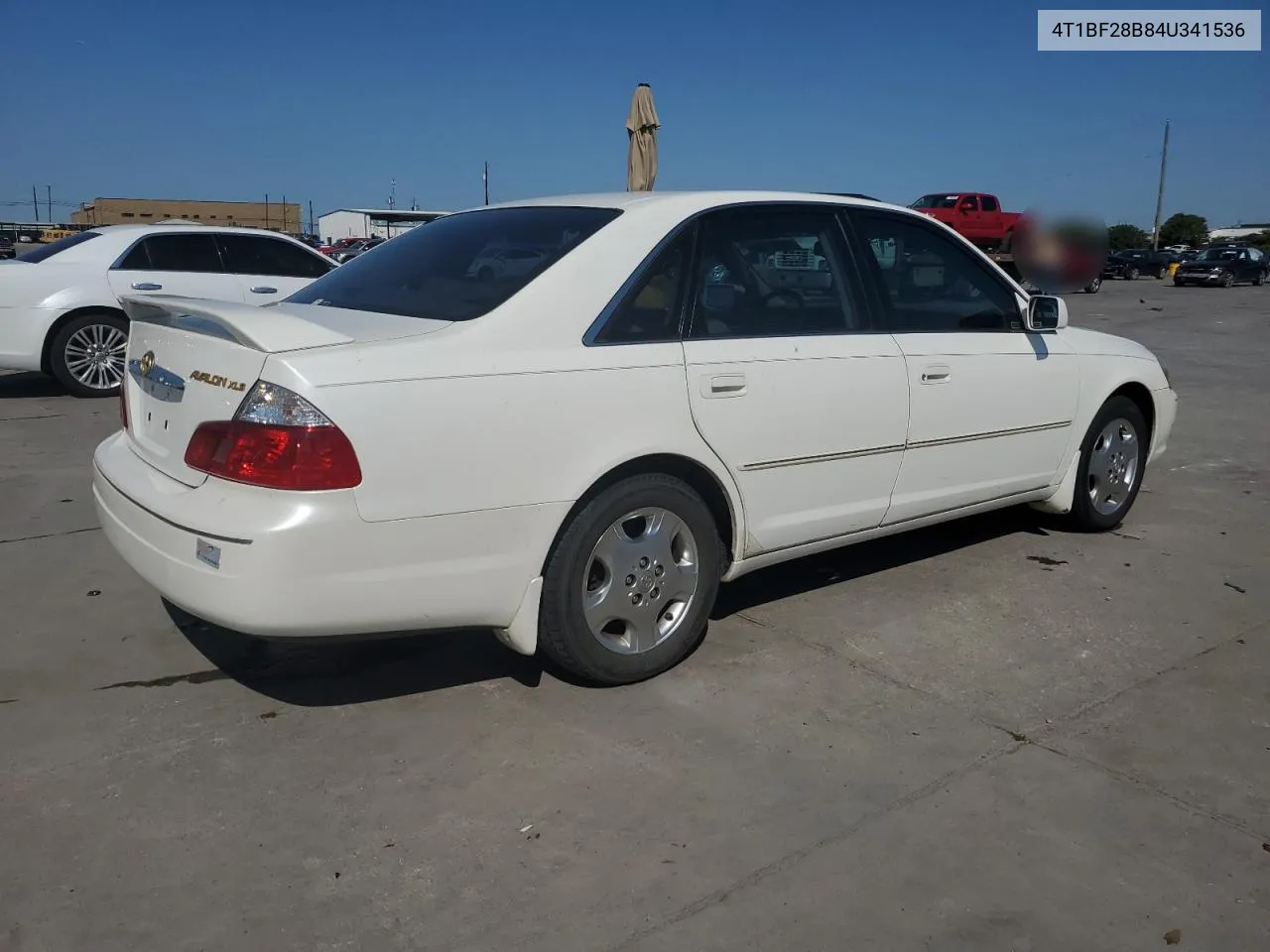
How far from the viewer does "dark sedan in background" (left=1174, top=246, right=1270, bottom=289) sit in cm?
3559

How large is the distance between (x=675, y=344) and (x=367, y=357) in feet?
3.42

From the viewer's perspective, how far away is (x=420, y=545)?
10.1 ft

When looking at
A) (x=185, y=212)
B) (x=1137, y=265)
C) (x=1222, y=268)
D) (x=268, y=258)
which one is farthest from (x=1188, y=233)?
(x=268, y=258)

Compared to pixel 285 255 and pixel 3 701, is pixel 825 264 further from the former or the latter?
pixel 285 255

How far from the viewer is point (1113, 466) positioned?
18.0ft

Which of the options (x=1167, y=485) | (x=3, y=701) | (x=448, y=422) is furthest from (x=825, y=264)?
(x=1167, y=485)

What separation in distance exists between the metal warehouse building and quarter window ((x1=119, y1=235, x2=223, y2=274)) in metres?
40.1

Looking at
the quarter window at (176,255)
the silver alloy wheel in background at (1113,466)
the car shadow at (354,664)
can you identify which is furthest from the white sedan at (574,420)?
the quarter window at (176,255)

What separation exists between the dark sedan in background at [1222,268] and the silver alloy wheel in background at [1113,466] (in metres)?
34.3

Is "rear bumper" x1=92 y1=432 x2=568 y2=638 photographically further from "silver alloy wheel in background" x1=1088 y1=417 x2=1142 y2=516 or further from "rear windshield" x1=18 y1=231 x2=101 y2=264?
"rear windshield" x1=18 y1=231 x2=101 y2=264

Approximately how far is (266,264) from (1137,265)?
40057mm

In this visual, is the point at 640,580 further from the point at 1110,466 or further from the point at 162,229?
the point at 162,229

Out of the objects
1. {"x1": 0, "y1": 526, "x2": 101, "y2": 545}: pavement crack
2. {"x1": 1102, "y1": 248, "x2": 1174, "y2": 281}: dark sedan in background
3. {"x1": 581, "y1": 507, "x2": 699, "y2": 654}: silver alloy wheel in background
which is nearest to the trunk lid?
{"x1": 581, "y1": 507, "x2": 699, "y2": 654}: silver alloy wheel in background

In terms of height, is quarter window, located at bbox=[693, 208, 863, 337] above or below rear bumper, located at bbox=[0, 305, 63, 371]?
above
